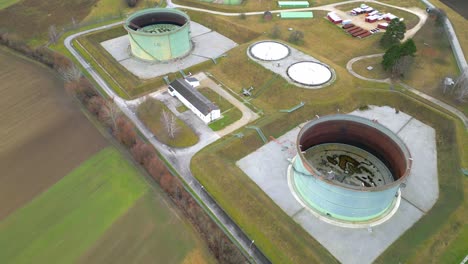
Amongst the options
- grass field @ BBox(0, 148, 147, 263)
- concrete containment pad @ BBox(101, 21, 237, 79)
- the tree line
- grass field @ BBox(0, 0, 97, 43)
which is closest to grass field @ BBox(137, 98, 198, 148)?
the tree line

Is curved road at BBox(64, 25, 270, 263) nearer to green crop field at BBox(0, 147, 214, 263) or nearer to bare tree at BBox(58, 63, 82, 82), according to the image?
bare tree at BBox(58, 63, 82, 82)

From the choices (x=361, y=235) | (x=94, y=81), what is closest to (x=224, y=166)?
(x=361, y=235)

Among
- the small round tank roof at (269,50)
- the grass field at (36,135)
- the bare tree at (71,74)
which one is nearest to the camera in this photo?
the grass field at (36,135)

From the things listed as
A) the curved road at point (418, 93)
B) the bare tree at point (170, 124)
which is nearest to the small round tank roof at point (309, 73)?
the curved road at point (418, 93)

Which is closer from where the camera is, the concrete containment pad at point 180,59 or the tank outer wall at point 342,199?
the tank outer wall at point 342,199

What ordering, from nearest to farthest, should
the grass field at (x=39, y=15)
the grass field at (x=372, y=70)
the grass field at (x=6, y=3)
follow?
1. the grass field at (x=372, y=70)
2. the grass field at (x=39, y=15)
3. the grass field at (x=6, y=3)

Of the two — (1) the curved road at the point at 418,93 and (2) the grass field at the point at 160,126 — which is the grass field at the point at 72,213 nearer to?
(2) the grass field at the point at 160,126

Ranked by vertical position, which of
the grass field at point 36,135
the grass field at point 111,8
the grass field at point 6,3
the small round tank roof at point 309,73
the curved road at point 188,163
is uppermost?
the small round tank roof at point 309,73

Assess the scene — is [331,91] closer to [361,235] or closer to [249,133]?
[249,133]
